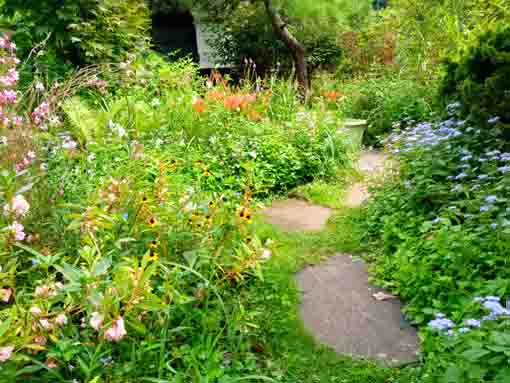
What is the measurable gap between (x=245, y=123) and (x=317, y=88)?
4.92 m

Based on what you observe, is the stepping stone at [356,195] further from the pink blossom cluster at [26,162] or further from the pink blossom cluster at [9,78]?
the pink blossom cluster at [9,78]

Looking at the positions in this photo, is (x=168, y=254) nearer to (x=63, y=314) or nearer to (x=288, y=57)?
(x=63, y=314)

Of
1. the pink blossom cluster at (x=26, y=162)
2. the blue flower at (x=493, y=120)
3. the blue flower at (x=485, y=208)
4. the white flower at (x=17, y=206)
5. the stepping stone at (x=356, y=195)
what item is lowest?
the stepping stone at (x=356, y=195)

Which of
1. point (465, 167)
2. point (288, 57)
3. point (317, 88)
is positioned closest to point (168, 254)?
point (465, 167)

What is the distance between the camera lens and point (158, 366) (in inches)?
73.6

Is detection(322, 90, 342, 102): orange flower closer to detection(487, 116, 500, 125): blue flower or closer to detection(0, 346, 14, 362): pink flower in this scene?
detection(487, 116, 500, 125): blue flower

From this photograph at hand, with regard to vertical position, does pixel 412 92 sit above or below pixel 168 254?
below

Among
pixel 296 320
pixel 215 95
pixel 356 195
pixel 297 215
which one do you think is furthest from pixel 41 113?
pixel 356 195

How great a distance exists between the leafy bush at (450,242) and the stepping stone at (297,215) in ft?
1.54

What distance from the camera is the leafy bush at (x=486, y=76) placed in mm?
3514

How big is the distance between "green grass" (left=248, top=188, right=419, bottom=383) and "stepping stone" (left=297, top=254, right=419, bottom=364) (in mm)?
75

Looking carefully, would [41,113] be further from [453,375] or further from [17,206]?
[453,375]

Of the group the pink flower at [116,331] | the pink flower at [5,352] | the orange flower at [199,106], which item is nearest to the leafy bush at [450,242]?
the pink flower at [116,331]

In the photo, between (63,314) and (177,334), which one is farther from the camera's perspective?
(177,334)
